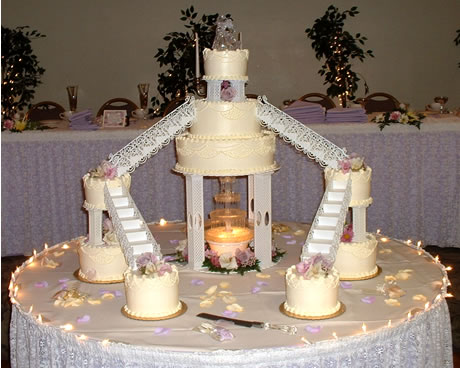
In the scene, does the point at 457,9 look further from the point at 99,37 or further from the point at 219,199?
the point at 219,199

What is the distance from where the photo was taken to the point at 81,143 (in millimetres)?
5641

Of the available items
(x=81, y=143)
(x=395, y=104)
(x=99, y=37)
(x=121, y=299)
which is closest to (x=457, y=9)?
(x=395, y=104)

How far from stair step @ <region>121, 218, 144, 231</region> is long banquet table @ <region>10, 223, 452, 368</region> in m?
0.29

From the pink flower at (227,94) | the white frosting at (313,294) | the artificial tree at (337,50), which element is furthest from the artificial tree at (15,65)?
the white frosting at (313,294)

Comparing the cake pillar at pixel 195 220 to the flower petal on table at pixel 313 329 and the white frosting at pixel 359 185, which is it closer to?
the white frosting at pixel 359 185

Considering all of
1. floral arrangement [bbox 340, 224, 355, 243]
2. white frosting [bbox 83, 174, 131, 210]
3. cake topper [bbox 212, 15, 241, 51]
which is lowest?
floral arrangement [bbox 340, 224, 355, 243]

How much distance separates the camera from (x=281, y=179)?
18.9 feet

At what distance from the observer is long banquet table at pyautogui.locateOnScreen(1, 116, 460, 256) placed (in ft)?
18.4

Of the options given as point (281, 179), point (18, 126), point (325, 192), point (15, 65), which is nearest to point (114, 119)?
point (18, 126)

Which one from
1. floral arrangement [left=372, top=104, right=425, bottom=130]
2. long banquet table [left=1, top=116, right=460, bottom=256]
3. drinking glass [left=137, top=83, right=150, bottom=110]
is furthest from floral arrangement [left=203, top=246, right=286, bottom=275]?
drinking glass [left=137, top=83, right=150, bottom=110]

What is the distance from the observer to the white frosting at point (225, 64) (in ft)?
11.2

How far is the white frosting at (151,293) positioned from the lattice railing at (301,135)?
3.06 feet

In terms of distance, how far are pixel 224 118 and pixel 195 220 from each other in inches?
20.0

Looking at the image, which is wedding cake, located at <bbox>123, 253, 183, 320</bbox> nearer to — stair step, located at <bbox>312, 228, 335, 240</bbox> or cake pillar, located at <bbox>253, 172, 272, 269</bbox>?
stair step, located at <bbox>312, 228, 335, 240</bbox>
